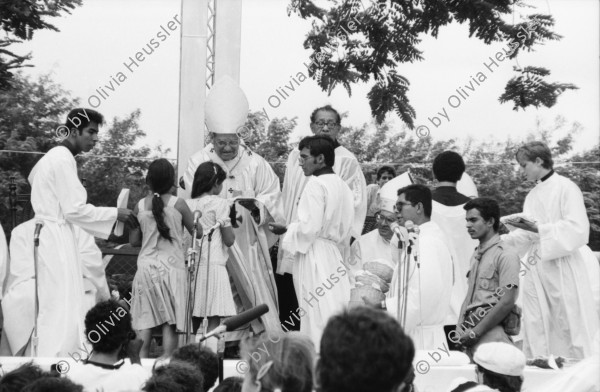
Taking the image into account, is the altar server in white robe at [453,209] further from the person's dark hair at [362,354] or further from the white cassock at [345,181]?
the person's dark hair at [362,354]

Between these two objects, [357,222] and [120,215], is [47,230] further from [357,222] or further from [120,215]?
[357,222]

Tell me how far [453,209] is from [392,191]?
0.62m

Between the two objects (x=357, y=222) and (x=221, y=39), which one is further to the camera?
(x=221, y=39)

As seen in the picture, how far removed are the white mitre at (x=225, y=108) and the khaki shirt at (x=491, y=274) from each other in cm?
322

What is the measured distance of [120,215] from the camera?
7.87 metres

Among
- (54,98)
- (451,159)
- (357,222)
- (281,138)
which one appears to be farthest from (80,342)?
(54,98)

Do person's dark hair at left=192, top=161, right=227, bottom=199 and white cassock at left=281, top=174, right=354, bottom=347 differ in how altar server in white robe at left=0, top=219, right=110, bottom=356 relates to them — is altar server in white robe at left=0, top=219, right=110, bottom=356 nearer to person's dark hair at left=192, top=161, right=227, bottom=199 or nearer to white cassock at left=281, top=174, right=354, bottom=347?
person's dark hair at left=192, top=161, right=227, bottom=199

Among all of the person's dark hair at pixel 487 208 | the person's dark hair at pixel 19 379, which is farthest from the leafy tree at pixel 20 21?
the person's dark hair at pixel 19 379

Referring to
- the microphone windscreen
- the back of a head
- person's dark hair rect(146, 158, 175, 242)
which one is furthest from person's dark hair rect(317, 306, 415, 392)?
person's dark hair rect(146, 158, 175, 242)

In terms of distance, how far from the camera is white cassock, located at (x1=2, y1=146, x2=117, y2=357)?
7613 mm

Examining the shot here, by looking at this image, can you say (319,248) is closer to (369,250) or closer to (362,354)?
(369,250)

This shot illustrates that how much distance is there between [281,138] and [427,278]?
5482mm

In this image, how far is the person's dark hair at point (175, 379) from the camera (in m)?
3.98

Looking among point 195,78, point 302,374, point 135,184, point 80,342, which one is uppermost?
point 195,78
